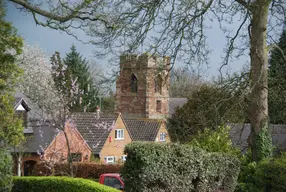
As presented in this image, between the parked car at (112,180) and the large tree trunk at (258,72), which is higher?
the large tree trunk at (258,72)

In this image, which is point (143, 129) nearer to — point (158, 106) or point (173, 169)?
point (158, 106)

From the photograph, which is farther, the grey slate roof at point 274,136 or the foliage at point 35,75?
Answer: the foliage at point 35,75

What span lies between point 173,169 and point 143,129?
3475cm

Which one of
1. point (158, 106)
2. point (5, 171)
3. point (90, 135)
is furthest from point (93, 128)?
point (158, 106)

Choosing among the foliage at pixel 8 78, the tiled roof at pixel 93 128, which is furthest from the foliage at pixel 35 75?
the foliage at pixel 8 78

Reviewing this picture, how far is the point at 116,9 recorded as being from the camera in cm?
2134

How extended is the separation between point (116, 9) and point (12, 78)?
6.38m

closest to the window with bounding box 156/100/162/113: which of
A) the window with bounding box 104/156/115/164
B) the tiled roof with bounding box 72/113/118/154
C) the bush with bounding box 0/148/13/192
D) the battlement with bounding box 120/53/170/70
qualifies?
the window with bounding box 104/156/115/164

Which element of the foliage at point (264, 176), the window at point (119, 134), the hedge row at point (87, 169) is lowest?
the hedge row at point (87, 169)

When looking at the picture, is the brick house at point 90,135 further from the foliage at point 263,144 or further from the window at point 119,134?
the foliage at point 263,144

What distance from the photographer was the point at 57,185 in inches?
827

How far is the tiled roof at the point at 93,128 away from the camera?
139ft

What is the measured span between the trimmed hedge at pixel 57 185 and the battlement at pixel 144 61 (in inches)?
175

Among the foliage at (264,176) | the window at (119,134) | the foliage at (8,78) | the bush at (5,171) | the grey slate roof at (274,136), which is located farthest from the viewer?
the window at (119,134)
